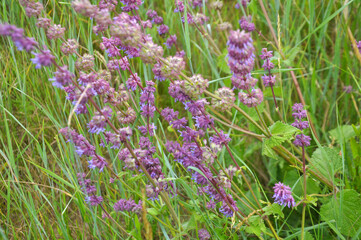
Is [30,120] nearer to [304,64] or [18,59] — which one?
[18,59]

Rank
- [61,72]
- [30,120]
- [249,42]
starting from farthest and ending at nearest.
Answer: [30,120] < [249,42] < [61,72]

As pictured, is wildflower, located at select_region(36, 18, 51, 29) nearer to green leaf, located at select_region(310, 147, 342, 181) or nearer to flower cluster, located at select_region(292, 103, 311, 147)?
flower cluster, located at select_region(292, 103, 311, 147)

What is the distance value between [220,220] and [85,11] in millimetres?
1327

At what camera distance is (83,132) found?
7.83ft

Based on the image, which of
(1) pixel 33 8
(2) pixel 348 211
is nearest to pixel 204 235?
(2) pixel 348 211

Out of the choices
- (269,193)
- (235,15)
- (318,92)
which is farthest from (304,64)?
(269,193)

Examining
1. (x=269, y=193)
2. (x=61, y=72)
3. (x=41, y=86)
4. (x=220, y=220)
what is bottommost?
(x=269, y=193)

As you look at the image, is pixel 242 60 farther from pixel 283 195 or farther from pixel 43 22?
pixel 43 22

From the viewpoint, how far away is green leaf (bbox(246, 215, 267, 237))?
1.95m

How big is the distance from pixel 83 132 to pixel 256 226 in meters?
1.20

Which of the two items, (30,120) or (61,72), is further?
(30,120)

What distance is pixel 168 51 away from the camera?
329cm

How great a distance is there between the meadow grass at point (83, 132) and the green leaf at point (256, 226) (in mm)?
112

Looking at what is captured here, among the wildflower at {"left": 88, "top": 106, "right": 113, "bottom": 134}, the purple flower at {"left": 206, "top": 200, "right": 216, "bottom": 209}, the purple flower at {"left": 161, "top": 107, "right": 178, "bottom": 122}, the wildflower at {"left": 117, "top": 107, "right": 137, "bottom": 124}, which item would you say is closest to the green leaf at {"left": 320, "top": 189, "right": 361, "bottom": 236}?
the purple flower at {"left": 206, "top": 200, "right": 216, "bottom": 209}
